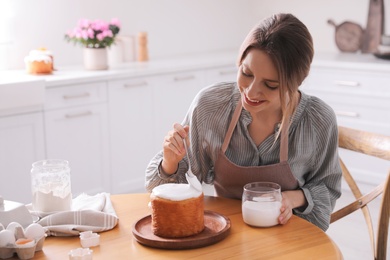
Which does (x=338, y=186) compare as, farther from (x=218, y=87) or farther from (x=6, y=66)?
(x=6, y=66)

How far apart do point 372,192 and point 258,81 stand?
47cm

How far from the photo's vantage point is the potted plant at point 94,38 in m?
4.00

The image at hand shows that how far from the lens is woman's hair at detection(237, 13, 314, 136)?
183 centimetres

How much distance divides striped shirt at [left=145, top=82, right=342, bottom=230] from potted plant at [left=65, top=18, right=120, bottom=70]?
2.04m

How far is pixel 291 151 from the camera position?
2021 millimetres

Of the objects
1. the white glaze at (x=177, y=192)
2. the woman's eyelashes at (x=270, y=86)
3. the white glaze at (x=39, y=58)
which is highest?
the woman's eyelashes at (x=270, y=86)

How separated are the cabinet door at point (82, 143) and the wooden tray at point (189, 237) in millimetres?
2021

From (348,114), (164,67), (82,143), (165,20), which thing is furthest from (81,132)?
(348,114)

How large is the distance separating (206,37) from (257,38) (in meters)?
3.39

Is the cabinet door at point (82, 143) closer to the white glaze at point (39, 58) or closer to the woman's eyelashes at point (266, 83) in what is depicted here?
the white glaze at point (39, 58)

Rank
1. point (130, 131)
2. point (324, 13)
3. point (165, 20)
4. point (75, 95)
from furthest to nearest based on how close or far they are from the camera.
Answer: point (324, 13) < point (165, 20) < point (130, 131) < point (75, 95)

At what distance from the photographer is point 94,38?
406cm

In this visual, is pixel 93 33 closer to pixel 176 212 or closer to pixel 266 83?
pixel 266 83

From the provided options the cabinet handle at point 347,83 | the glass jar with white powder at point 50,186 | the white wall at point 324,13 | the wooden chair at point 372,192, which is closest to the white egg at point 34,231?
the glass jar with white powder at point 50,186
